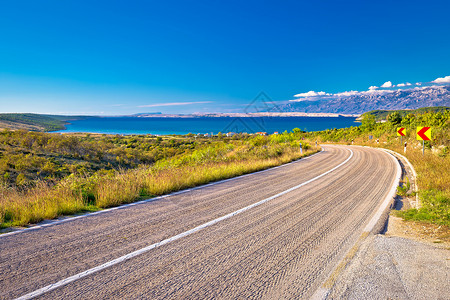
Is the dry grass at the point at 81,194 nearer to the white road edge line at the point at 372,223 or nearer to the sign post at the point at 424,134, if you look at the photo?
the white road edge line at the point at 372,223

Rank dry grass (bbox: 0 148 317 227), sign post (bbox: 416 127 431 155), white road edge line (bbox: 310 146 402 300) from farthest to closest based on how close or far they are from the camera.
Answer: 1. sign post (bbox: 416 127 431 155)
2. dry grass (bbox: 0 148 317 227)
3. white road edge line (bbox: 310 146 402 300)

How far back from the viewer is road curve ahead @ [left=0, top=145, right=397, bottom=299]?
2617mm

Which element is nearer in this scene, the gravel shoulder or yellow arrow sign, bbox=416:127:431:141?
the gravel shoulder

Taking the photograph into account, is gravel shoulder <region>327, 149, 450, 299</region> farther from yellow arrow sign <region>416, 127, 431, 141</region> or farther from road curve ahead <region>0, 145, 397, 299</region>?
yellow arrow sign <region>416, 127, 431, 141</region>

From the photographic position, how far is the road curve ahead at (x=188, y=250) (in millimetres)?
2617

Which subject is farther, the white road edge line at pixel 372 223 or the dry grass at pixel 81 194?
the dry grass at pixel 81 194

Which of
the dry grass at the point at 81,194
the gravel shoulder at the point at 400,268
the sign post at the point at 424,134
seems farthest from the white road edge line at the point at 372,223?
the dry grass at the point at 81,194

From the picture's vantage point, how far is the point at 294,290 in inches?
104

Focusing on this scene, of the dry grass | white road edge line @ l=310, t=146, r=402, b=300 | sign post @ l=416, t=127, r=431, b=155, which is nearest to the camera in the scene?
white road edge line @ l=310, t=146, r=402, b=300

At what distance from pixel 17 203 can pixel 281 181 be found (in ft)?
24.3

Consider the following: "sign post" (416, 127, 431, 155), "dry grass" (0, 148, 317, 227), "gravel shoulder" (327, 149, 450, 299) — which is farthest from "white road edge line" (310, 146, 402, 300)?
"dry grass" (0, 148, 317, 227)

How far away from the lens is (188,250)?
3.47 metres

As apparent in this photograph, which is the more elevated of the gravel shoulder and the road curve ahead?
the gravel shoulder

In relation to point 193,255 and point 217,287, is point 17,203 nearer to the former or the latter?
point 193,255
